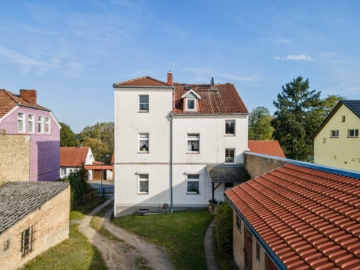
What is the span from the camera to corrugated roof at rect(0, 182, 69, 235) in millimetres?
10999

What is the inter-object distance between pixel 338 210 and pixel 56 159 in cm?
2634

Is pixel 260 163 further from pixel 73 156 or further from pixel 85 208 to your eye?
pixel 73 156

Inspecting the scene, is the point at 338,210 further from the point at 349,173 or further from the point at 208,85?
the point at 208,85

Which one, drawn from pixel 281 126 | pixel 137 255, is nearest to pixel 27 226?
pixel 137 255

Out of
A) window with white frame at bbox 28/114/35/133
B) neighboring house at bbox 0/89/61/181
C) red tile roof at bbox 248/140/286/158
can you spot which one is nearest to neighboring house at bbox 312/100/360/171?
red tile roof at bbox 248/140/286/158

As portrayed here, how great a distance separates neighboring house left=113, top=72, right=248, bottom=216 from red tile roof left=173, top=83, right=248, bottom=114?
0.20 metres

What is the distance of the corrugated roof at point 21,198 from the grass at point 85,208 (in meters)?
6.81

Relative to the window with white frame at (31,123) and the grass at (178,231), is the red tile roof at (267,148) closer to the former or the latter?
the grass at (178,231)

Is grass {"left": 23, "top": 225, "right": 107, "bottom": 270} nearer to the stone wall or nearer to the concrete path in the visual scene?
the concrete path

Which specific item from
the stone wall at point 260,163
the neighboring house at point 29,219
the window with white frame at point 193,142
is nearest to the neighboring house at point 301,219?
the stone wall at point 260,163

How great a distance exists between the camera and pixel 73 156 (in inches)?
1719

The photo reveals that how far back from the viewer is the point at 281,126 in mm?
37906

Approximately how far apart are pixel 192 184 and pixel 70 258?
36.7 ft

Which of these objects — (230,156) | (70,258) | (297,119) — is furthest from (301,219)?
(297,119)
